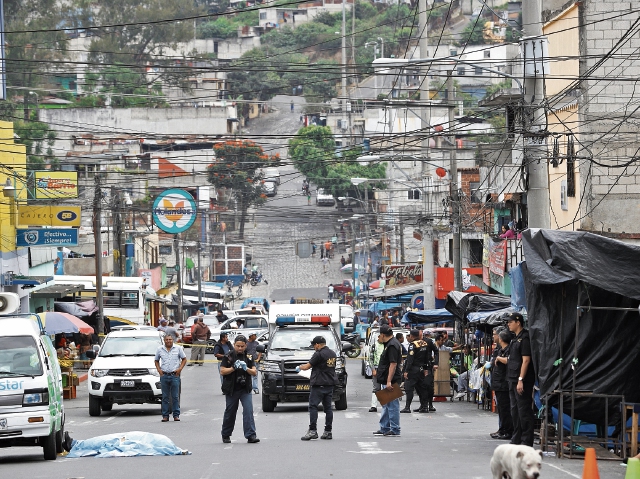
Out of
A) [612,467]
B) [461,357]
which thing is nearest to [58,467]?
[612,467]

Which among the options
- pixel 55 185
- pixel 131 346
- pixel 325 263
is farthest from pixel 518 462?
pixel 325 263

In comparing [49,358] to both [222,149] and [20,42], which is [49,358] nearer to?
[222,149]

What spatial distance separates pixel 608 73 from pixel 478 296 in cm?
749

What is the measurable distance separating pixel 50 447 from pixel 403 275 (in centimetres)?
4307

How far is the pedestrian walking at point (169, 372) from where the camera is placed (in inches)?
843

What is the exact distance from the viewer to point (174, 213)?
34.8 metres

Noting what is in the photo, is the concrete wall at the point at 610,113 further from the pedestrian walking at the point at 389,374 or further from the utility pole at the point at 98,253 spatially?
the utility pole at the point at 98,253

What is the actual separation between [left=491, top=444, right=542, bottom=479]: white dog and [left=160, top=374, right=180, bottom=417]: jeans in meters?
12.2

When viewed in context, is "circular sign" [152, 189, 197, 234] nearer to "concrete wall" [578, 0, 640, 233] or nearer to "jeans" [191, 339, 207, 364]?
"jeans" [191, 339, 207, 364]

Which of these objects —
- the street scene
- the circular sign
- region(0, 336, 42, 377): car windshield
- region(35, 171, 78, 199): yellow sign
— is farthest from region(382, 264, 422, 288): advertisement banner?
region(0, 336, 42, 377): car windshield

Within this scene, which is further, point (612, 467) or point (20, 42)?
point (20, 42)

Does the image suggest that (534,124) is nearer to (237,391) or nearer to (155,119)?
(237,391)

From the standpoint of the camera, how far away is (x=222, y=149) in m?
91.4

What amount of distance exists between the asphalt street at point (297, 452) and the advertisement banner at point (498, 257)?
11394mm
